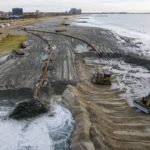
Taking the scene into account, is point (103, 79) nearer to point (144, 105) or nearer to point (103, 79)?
point (103, 79)

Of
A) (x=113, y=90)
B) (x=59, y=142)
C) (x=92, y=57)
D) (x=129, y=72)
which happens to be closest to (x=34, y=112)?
(x=59, y=142)

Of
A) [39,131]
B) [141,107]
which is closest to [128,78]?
[141,107]

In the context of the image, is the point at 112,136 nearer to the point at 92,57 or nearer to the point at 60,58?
the point at 60,58

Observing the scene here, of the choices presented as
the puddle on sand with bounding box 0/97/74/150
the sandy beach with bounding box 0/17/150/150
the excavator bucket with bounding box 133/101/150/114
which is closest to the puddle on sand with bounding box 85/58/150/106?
the sandy beach with bounding box 0/17/150/150

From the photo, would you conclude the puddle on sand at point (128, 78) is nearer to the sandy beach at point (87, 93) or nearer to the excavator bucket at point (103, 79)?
the sandy beach at point (87, 93)

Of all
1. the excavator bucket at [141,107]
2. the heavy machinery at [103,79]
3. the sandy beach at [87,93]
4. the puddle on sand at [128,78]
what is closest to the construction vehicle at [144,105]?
the excavator bucket at [141,107]

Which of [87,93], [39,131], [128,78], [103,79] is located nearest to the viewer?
[39,131]
